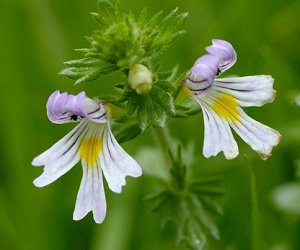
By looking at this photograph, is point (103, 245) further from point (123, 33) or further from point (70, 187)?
point (123, 33)

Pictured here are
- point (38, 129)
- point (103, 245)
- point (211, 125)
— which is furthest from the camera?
point (38, 129)

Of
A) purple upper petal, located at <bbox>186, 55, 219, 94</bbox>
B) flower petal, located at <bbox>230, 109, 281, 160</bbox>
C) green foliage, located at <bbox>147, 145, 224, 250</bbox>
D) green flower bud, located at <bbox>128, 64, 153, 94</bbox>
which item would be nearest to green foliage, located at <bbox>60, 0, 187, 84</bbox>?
green flower bud, located at <bbox>128, 64, 153, 94</bbox>

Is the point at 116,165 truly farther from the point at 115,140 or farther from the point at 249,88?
the point at 249,88

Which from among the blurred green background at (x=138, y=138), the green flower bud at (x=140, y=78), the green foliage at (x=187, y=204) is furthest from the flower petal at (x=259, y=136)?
the blurred green background at (x=138, y=138)

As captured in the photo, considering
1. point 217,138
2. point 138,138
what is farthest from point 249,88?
point 138,138

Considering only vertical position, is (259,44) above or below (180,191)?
above

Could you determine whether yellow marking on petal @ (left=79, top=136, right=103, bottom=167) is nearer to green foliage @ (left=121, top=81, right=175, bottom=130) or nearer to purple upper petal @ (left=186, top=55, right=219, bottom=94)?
green foliage @ (left=121, top=81, right=175, bottom=130)

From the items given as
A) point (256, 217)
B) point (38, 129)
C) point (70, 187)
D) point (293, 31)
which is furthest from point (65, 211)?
point (293, 31)
